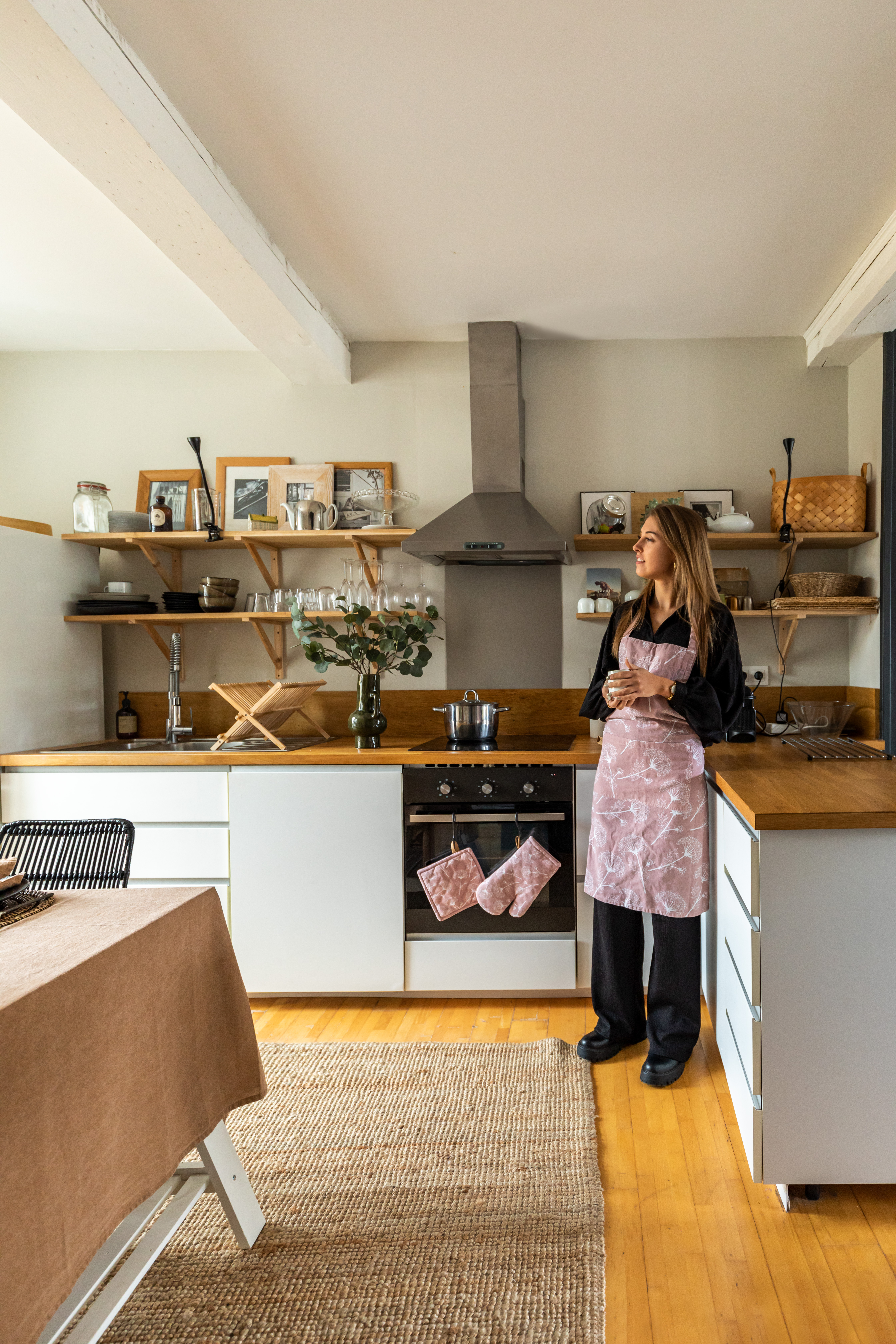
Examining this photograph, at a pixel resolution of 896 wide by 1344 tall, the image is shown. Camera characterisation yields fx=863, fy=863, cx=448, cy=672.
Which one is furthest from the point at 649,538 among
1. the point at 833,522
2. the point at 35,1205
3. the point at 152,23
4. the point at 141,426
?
the point at 141,426

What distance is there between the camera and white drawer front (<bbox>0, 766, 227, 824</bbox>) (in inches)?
119

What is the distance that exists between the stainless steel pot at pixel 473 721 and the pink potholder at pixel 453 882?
47 cm

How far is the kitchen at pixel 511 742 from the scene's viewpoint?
1790 millimetres

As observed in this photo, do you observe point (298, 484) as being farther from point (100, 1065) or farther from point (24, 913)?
point (100, 1065)

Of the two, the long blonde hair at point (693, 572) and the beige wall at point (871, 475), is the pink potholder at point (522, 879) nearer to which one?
the long blonde hair at point (693, 572)

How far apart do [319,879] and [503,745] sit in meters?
0.81

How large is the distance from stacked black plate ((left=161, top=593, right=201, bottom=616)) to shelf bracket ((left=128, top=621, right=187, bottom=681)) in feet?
0.48

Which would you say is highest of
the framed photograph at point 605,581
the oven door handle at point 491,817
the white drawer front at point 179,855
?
the framed photograph at point 605,581

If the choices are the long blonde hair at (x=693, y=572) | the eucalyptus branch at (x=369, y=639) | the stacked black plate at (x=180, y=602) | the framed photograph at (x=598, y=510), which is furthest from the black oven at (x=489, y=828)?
the stacked black plate at (x=180, y=602)

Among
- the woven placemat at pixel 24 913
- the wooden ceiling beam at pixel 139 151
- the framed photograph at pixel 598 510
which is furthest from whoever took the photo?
the framed photograph at pixel 598 510

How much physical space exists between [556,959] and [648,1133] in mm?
797

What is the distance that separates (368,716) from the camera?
3.19 meters

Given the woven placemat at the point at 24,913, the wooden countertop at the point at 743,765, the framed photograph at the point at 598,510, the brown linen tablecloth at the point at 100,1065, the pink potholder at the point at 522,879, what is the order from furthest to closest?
the framed photograph at the point at 598,510 → the pink potholder at the point at 522,879 → the wooden countertop at the point at 743,765 → the woven placemat at the point at 24,913 → the brown linen tablecloth at the point at 100,1065

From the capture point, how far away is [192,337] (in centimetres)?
359
